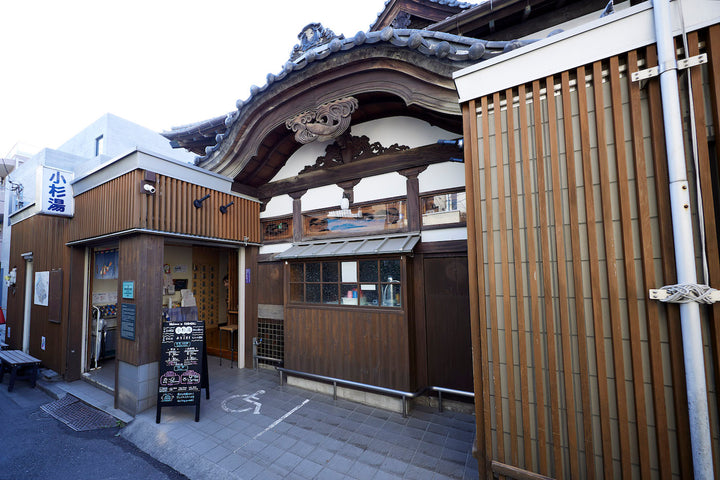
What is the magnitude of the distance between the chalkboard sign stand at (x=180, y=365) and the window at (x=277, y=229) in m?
2.65

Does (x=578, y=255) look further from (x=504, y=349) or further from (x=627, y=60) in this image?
(x=627, y=60)

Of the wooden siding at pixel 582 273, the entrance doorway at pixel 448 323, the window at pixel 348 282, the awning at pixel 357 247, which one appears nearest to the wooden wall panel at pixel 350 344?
the window at pixel 348 282

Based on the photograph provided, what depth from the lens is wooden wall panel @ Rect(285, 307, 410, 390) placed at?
4770 mm

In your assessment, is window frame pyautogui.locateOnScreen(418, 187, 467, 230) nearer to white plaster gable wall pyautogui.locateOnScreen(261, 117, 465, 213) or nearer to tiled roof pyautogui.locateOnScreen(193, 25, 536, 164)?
white plaster gable wall pyautogui.locateOnScreen(261, 117, 465, 213)

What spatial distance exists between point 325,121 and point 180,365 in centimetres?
484

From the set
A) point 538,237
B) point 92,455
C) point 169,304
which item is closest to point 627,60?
point 538,237

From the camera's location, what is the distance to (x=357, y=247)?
522 cm

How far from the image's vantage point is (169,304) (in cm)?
816

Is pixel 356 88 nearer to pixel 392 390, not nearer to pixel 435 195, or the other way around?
pixel 435 195

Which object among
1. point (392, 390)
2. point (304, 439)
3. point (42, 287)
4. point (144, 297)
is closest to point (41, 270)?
point (42, 287)

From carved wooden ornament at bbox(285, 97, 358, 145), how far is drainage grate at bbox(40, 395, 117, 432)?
591 centimetres

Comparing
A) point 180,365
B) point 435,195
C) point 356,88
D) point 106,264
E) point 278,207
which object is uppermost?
point 356,88

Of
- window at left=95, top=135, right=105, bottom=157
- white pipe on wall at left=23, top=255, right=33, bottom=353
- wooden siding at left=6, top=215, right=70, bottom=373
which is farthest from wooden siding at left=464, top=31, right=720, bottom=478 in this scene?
window at left=95, top=135, right=105, bottom=157

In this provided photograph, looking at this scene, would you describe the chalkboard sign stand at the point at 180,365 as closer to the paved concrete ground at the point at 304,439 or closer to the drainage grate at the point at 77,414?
the paved concrete ground at the point at 304,439
